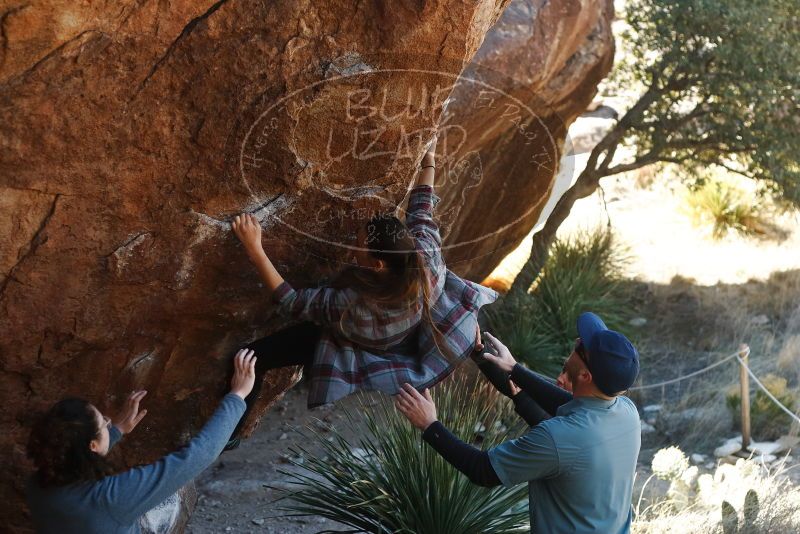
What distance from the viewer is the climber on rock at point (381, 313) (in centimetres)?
402

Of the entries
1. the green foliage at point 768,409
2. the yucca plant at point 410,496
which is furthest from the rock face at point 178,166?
the green foliage at point 768,409

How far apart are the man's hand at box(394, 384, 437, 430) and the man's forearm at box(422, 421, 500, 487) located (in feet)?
0.13

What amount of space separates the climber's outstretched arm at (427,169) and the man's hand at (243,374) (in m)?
1.07

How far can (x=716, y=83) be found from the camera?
365 inches

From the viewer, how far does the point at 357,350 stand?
4215 mm

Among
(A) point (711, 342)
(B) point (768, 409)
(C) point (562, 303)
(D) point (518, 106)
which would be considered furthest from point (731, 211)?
(D) point (518, 106)

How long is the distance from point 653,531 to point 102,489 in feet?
10.8

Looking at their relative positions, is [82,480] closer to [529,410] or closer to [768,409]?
[529,410]

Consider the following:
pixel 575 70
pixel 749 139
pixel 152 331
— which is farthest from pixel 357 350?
pixel 749 139

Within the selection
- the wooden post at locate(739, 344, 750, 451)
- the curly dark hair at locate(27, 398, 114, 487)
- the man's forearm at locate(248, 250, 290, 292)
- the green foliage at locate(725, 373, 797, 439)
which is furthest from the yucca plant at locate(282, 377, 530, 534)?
the green foliage at locate(725, 373, 797, 439)

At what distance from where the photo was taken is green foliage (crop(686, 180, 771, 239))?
12.9m

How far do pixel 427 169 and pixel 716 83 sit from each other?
18.7 ft

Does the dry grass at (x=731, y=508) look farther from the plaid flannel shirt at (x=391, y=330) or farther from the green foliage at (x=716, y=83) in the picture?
the green foliage at (x=716, y=83)

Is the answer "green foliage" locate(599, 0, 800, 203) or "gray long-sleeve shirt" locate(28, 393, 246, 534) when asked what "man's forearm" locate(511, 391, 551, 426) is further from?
"green foliage" locate(599, 0, 800, 203)
